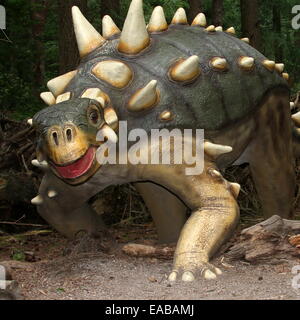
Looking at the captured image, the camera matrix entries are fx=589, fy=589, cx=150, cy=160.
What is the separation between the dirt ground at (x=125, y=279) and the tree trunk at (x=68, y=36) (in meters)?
3.16

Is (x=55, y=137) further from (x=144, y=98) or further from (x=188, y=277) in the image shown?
(x=188, y=277)

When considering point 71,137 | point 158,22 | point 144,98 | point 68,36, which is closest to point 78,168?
point 71,137

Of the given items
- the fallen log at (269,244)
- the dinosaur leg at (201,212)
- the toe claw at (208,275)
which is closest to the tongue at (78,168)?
the dinosaur leg at (201,212)

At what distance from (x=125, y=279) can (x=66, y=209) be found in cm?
91

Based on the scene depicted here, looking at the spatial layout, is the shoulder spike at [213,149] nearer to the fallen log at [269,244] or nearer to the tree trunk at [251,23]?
the fallen log at [269,244]

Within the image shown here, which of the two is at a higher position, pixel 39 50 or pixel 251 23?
pixel 251 23

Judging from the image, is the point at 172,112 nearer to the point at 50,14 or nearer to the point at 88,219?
the point at 88,219

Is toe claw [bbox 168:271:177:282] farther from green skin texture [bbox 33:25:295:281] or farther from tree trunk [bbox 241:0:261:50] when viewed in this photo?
tree trunk [bbox 241:0:261:50]

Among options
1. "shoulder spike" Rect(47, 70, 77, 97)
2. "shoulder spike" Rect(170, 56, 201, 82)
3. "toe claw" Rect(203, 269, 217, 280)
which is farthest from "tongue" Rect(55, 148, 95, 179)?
"toe claw" Rect(203, 269, 217, 280)

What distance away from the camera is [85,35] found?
4.14 m

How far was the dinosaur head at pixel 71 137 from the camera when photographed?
338 cm

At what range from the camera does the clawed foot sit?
131 inches

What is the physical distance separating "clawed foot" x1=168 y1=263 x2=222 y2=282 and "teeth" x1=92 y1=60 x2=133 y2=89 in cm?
125
